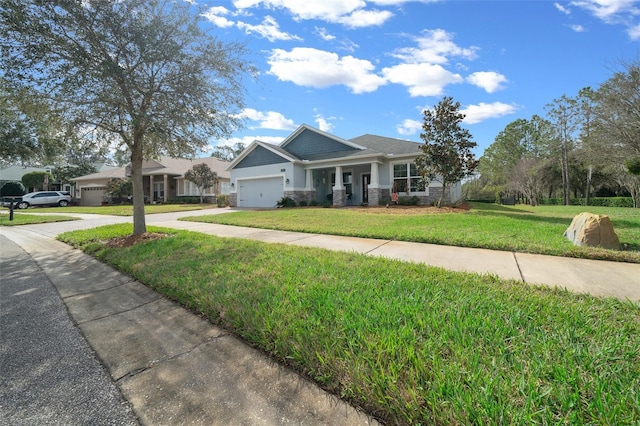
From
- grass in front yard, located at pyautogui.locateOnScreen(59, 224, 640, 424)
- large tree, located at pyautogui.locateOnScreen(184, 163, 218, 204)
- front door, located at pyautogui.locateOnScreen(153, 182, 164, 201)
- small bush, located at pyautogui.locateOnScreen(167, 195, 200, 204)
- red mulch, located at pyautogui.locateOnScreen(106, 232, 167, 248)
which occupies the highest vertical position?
large tree, located at pyautogui.locateOnScreen(184, 163, 218, 204)

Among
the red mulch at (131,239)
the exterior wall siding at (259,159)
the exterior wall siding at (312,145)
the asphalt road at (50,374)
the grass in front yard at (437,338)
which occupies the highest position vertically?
the exterior wall siding at (312,145)

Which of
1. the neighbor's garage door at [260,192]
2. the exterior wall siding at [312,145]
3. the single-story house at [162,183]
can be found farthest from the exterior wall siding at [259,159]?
the single-story house at [162,183]

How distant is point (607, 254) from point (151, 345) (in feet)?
22.0

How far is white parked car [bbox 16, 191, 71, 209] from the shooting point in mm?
26484

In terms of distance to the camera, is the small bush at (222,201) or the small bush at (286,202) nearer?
the small bush at (286,202)

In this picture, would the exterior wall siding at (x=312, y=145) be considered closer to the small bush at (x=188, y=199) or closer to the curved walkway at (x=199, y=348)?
the small bush at (x=188, y=199)

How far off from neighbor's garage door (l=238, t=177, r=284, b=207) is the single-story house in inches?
277

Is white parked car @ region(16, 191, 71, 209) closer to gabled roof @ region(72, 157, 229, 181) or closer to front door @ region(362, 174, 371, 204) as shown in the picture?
gabled roof @ region(72, 157, 229, 181)

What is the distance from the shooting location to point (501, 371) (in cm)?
191

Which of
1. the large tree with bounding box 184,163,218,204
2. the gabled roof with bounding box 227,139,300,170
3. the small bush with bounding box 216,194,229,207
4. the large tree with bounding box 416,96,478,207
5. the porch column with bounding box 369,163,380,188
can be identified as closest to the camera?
the large tree with bounding box 416,96,478,207

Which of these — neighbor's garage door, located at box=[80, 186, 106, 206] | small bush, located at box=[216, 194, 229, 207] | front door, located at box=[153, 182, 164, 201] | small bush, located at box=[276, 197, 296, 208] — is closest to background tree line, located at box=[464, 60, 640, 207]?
small bush, located at box=[276, 197, 296, 208]

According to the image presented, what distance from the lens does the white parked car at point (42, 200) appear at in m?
26.5

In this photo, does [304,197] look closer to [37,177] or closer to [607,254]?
[607,254]

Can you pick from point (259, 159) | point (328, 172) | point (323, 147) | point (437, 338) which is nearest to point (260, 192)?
point (259, 159)
